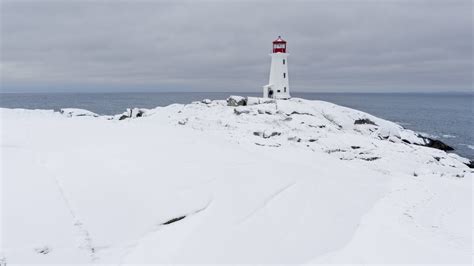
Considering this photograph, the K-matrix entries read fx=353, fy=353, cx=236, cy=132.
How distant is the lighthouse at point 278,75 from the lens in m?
53.5

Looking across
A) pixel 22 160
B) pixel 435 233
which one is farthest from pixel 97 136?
pixel 435 233

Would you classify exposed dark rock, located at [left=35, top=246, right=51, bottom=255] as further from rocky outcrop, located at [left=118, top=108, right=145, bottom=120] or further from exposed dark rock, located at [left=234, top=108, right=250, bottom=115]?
rocky outcrop, located at [left=118, top=108, right=145, bottom=120]

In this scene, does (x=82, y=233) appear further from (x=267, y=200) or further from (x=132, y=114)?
(x=132, y=114)

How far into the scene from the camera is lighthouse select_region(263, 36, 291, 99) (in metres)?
53.5

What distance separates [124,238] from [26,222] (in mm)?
2773

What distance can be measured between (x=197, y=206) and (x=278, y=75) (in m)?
43.4

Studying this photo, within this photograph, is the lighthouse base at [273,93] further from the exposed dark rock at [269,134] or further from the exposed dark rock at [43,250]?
the exposed dark rock at [43,250]

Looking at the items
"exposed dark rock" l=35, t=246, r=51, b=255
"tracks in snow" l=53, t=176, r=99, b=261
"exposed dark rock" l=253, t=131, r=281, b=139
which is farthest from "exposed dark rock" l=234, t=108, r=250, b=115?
"exposed dark rock" l=35, t=246, r=51, b=255

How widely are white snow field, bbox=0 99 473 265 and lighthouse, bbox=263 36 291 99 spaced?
31.2 metres

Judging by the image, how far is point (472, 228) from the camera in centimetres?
1459

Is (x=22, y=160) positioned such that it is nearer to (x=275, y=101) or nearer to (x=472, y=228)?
(x=472, y=228)

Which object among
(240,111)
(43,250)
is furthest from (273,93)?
(43,250)

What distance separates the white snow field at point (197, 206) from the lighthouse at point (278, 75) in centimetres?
3116

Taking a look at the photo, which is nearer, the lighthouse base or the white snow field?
the white snow field
